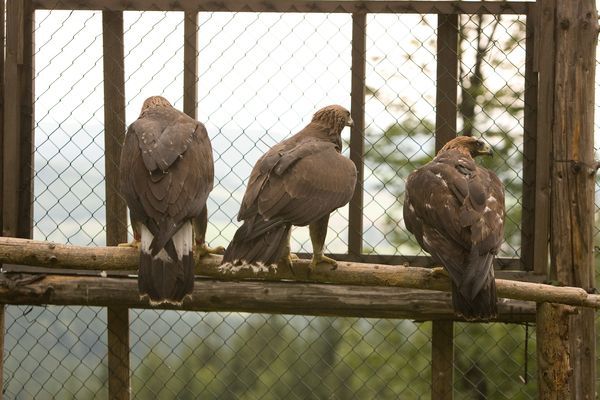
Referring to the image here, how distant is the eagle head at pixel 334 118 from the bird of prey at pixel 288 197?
0.16 feet

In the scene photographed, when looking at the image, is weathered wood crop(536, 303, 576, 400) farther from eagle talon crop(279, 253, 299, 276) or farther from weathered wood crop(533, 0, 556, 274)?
eagle talon crop(279, 253, 299, 276)

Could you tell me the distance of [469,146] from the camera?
5.88 metres

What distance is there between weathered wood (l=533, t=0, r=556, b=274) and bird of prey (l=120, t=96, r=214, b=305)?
189 centimetres

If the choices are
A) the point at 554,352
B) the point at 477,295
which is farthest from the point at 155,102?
the point at 554,352

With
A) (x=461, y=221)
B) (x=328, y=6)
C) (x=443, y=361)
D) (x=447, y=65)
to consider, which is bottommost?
(x=443, y=361)

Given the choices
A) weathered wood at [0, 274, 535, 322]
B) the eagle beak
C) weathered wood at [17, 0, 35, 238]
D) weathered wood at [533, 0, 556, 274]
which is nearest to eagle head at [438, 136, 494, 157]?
the eagle beak

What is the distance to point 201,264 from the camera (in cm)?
495

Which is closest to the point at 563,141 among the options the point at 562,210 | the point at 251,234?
the point at 562,210

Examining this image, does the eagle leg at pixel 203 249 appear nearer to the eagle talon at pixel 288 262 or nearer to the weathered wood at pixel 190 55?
the eagle talon at pixel 288 262

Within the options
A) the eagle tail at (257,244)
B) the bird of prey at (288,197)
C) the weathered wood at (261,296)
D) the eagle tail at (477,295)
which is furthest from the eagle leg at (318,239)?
the eagle tail at (477,295)

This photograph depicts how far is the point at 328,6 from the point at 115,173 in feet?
5.09

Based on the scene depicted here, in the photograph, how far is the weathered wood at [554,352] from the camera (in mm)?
5277

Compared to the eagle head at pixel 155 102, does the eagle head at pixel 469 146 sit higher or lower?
lower

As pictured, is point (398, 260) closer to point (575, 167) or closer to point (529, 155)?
point (529, 155)
